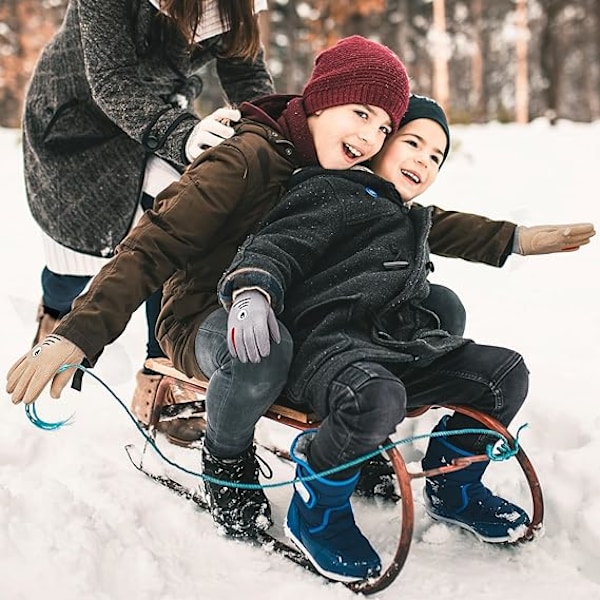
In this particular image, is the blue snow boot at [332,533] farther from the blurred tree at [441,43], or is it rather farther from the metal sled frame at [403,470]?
the blurred tree at [441,43]

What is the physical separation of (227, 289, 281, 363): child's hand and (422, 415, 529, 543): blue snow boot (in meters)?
0.60

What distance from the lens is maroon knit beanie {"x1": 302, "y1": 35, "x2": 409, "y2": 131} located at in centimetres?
183

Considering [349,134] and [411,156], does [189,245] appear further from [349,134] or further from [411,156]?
[411,156]

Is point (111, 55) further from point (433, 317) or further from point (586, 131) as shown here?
point (586, 131)

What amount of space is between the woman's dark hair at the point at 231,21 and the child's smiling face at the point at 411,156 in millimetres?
593

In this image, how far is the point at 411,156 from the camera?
193cm

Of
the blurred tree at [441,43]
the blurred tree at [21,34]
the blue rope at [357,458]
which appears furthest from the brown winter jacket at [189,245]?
the blurred tree at [21,34]

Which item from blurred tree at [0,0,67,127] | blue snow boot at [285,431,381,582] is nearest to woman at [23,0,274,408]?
blue snow boot at [285,431,381,582]

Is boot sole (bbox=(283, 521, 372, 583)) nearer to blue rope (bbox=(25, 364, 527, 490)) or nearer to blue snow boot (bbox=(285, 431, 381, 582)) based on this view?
blue snow boot (bbox=(285, 431, 381, 582))

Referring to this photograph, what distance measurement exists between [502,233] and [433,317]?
1.13 ft

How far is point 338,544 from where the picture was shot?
5.57ft

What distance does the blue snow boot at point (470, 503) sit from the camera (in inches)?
72.7

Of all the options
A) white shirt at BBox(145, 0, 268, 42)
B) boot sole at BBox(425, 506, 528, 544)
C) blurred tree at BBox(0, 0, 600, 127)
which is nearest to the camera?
boot sole at BBox(425, 506, 528, 544)

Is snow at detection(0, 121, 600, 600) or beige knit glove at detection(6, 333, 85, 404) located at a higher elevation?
beige knit glove at detection(6, 333, 85, 404)
